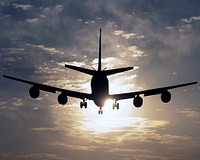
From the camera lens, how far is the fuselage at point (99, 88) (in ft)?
310

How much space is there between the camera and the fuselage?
94625 millimetres

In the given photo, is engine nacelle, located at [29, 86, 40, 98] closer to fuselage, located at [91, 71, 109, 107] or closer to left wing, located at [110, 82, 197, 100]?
fuselage, located at [91, 71, 109, 107]

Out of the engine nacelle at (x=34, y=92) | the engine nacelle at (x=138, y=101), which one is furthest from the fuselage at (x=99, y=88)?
the engine nacelle at (x=34, y=92)

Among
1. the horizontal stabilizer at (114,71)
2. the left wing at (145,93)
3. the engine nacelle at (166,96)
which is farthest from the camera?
the engine nacelle at (166,96)

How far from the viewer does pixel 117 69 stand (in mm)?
90125

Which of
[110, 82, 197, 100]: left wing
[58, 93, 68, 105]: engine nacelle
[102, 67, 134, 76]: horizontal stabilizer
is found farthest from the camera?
[58, 93, 68, 105]: engine nacelle

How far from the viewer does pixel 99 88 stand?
94688mm

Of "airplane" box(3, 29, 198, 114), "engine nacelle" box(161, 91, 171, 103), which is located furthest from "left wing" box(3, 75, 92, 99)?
"engine nacelle" box(161, 91, 171, 103)

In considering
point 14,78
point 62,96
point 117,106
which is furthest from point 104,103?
point 14,78

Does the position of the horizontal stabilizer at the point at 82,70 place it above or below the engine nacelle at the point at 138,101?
above

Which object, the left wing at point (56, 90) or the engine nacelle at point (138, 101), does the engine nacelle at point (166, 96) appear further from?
the left wing at point (56, 90)

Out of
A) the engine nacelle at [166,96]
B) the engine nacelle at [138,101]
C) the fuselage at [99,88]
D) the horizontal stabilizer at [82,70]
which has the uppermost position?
the horizontal stabilizer at [82,70]

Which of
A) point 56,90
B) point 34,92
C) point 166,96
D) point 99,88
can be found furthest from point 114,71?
point 34,92

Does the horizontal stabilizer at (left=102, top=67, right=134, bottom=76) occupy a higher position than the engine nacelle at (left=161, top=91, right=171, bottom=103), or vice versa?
the horizontal stabilizer at (left=102, top=67, right=134, bottom=76)
